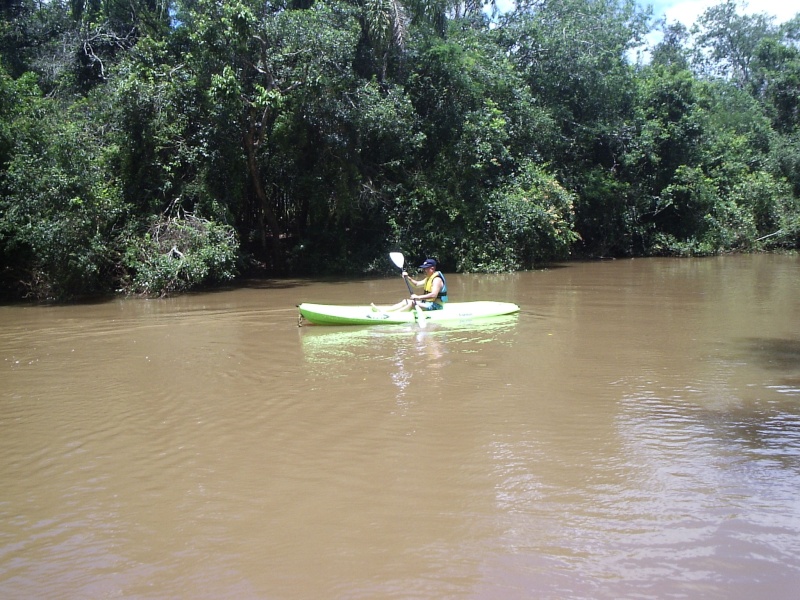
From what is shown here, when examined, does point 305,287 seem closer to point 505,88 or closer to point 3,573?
point 505,88

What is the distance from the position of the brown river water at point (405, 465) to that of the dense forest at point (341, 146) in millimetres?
6148

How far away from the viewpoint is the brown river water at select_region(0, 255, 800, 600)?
3932 mm

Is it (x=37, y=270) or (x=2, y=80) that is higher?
(x=2, y=80)

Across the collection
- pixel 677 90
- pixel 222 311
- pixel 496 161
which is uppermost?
pixel 677 90

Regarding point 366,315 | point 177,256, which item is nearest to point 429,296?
point 366,315

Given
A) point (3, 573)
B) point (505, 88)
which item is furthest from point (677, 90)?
point (3, 573)

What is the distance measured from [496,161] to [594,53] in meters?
6.64

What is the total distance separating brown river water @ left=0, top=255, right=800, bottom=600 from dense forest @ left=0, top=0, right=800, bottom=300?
6.15 m

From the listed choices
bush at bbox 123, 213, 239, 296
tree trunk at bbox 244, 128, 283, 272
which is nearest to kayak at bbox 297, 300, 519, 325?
bush at bbox 123, 213, 239, 296

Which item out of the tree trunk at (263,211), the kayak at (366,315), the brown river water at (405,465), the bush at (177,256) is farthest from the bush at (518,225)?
the brown river water at (405,465)

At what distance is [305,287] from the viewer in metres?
17.3

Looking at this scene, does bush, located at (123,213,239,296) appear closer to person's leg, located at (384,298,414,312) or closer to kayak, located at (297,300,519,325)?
kayak, located at (297,300,519,325)

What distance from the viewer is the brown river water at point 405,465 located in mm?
3932

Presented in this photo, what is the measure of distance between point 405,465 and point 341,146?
15.1m
